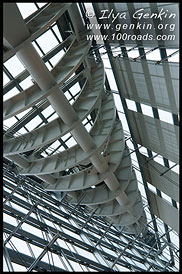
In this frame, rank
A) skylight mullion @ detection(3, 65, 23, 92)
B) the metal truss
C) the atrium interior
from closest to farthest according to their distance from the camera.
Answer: the atrium interior < the metal truss < skylight mullion @ detection(3, 65, 23, 92)

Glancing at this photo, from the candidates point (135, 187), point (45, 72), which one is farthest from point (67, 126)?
point (135, 187)

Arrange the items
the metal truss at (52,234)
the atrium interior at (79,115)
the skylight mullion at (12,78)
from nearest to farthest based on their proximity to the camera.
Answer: the atrium interior at (79,115)
the metal truss at (52,234)
the skylight mullion at (12,78)

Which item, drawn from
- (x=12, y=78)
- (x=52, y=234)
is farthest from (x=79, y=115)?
(x=52, y=234)

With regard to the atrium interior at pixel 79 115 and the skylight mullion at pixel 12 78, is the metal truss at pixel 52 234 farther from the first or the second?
the skylight mullion at pixel 12 78

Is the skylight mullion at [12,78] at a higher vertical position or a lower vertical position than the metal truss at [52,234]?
higher

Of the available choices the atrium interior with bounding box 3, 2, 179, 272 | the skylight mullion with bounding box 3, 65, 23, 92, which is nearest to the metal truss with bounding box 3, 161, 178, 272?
the atrium interior with bounding box 3, 2, 179, 272

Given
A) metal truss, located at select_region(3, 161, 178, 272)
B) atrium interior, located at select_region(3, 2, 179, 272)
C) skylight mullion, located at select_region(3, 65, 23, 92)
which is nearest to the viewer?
atrium interior, located at select_region(3, 2, 179, 272)

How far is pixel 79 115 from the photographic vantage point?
1697 centimetres

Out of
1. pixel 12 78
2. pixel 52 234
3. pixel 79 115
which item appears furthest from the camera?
pixel 52 234

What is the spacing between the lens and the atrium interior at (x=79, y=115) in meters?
13.7

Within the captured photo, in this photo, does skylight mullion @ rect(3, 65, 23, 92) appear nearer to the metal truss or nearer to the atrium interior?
the atrium interior

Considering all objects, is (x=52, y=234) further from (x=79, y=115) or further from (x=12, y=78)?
(x=12, y=78)

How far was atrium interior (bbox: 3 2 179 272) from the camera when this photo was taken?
13680 mm

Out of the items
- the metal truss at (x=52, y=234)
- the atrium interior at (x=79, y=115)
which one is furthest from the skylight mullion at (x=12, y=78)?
the metal truss at (x=52, y=234)
